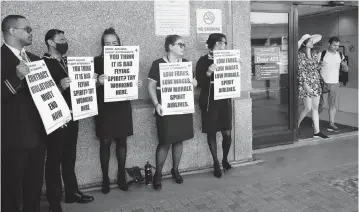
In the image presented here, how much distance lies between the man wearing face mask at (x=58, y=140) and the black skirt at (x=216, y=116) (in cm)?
190

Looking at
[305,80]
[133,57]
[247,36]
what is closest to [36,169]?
[133,57]

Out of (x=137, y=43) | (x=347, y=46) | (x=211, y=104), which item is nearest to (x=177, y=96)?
(x=211, y=104)

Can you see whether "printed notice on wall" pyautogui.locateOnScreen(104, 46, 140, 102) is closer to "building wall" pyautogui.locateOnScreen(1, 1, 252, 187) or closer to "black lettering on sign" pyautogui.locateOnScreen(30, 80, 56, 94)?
"building wall" pyautogui.locateOnScreen(1, 1, 252, 187)

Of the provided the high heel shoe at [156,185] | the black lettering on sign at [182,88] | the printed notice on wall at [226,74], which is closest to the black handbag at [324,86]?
the printed notice on wall at [226,74]

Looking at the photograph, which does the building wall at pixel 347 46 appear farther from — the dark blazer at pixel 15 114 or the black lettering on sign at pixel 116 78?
the dark blazer at pixel 15 114

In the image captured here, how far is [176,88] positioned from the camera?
498cm

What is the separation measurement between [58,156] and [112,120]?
949mm

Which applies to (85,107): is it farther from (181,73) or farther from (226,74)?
(226,74)

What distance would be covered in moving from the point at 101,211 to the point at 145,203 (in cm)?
54

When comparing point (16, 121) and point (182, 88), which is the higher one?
point (182, 88)

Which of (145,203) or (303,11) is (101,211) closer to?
(145,203)

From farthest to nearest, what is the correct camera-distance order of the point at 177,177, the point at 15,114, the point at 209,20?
the point at 209,20 < the point at 177,177 < the point at 15,114

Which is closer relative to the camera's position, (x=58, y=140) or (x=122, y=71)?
(x=58, y=140)

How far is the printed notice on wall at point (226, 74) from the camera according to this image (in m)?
5.23
